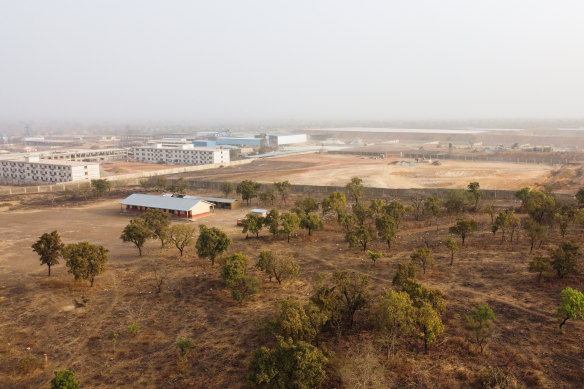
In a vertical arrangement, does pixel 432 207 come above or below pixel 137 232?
above

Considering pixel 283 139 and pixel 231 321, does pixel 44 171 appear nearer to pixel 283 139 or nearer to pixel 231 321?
pixel 231 321

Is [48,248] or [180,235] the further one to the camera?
[180,235]

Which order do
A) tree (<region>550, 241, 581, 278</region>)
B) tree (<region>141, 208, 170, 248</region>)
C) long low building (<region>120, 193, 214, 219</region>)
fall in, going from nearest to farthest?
tree (<region>550, 241, 581, 278</region>) < tree (<region>141, 208, 170, 248</region>) < long low building (<region>120, 193, 214, 219</region>)

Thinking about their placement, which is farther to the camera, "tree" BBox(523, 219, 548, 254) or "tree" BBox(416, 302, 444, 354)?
"tree" BBox(523, 219, 548, 254)

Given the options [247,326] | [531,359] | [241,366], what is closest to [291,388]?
[241,366]

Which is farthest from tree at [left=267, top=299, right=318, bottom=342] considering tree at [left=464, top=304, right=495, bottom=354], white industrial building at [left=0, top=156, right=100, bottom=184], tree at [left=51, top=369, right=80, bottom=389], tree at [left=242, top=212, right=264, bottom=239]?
white industrial building at [left=0, top=156, right=100, bottom=184]

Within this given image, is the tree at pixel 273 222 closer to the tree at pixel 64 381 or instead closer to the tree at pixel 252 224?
the tree at pixel 252 224

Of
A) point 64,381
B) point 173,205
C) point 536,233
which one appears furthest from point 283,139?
point 64,381

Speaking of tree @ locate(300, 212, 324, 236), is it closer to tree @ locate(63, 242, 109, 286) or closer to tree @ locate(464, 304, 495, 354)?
tree @ locate(63, 242, 109, 286)
